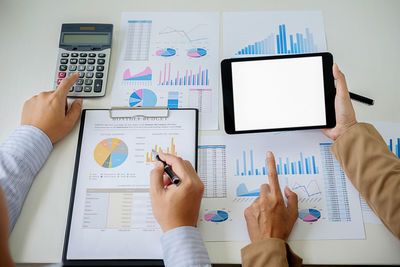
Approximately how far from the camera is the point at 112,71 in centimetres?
85

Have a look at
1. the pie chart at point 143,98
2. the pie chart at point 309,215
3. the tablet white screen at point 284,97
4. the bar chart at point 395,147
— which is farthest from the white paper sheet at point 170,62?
the bar chart at point 395,147

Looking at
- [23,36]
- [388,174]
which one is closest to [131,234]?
[388,174]

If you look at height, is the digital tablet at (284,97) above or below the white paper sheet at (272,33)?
below

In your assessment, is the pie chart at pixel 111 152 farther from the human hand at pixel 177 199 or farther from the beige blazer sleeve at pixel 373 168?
the beige blazer sleeve at pixel 373 168

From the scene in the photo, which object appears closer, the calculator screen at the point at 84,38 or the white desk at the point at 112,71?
the white desk at the point at 112,71

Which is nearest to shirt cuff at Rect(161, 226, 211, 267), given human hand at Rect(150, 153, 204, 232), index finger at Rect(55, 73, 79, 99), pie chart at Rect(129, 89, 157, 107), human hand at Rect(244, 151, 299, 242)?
human hand at Rect(150, 153, 204, 232)

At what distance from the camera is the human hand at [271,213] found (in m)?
0.64

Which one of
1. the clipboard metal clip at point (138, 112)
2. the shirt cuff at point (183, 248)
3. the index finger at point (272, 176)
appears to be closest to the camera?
the shirt cuff at point (183, 248)

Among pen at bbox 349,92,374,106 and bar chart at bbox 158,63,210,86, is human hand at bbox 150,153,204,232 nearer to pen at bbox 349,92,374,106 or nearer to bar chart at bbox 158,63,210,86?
bar chart at bbox 158,63,210,86

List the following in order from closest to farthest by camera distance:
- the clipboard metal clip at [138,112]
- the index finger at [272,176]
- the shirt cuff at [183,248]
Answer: the shirt cuff at [183,248]
the index finger at [272,176]
the clipboard metal clip at [138,112]

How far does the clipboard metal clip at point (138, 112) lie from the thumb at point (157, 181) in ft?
0.60

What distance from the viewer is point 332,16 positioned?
90cm

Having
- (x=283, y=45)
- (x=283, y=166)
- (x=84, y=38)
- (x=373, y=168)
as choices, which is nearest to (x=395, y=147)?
(x=373, y=168)

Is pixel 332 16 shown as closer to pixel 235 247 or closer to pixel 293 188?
pixel 293 188
